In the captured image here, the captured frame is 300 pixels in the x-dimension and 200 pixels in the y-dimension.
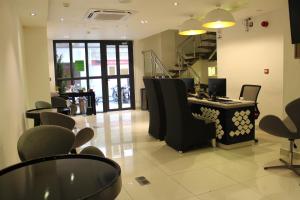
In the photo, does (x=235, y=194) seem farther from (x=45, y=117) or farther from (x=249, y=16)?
(x=249, y=16)

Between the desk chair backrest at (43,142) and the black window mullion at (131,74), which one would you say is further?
the black window mullion at (131,74)

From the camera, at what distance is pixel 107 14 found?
19.0 feet

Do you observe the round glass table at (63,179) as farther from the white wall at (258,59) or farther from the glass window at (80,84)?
the glass window at (80,84)

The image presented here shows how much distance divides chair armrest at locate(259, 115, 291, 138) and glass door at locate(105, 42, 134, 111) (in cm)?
759

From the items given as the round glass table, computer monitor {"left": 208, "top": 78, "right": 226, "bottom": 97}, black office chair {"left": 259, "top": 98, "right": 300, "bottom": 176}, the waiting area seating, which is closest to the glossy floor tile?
black office chair {"left": 259, "top": 98, "right": 300, "bottom": 176}

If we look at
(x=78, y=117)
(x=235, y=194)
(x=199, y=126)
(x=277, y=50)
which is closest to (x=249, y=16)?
(x=277, y=50)

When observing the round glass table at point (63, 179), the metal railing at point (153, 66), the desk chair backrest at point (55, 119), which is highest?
the metal railing at point (153, 66)

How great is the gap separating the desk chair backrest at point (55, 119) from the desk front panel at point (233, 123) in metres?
2.62

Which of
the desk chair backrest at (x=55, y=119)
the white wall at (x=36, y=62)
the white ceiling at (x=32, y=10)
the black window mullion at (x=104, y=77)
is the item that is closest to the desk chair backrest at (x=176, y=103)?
the desk chair backrest at (x=55, y=119)

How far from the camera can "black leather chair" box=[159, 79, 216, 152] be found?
176 inches

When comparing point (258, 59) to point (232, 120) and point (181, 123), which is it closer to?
point (232, 120)

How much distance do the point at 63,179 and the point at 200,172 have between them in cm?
258

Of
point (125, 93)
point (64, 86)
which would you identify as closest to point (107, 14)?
point (64, 86)

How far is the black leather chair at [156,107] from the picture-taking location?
529 cm
